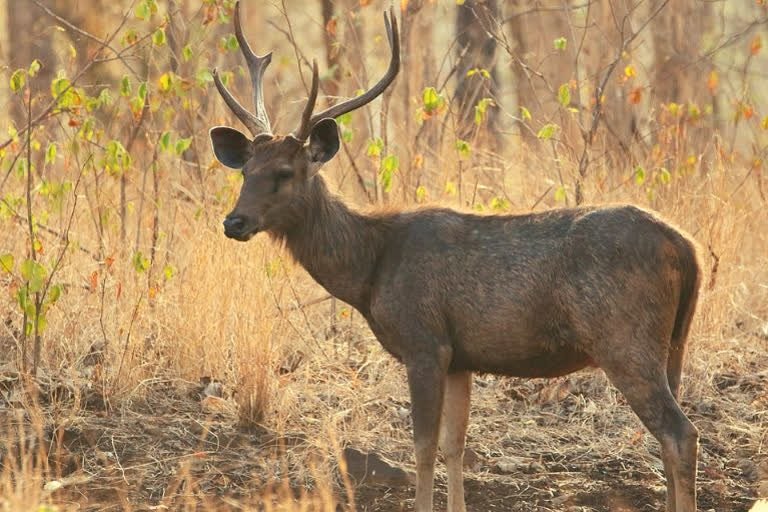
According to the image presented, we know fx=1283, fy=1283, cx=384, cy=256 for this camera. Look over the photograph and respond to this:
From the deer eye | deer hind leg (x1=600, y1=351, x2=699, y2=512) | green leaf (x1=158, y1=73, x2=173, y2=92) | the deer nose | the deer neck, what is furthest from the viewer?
green leaf (x1=158, y1=73, x2=173, y2=92)

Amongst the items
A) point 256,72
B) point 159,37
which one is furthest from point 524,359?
point 159,37

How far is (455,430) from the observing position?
7.01 m

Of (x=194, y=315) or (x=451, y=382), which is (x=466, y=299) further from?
(x=194, y=315)

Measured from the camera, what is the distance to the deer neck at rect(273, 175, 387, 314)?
690 centimetres

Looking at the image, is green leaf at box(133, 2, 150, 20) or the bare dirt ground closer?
the bare dirt ground

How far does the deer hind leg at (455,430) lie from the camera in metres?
6.96

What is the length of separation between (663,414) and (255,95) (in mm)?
2917

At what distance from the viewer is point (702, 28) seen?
45.9 feet

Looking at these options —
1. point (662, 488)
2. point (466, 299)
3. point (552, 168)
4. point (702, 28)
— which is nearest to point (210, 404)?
point (466, 299)

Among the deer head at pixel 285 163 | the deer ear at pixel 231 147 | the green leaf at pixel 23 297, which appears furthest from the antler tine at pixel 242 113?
the green leaf at pixel 23 297

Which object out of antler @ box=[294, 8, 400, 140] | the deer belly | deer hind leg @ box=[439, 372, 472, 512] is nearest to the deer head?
antler @ box=[294, 8, 400, 140]

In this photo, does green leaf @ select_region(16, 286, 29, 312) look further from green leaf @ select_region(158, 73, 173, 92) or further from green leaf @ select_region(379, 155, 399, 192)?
green leaf @ select_region(379, 155, 399, 192)

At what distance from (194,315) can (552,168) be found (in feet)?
11.2

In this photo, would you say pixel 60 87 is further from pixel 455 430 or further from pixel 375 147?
pixel 455 430
